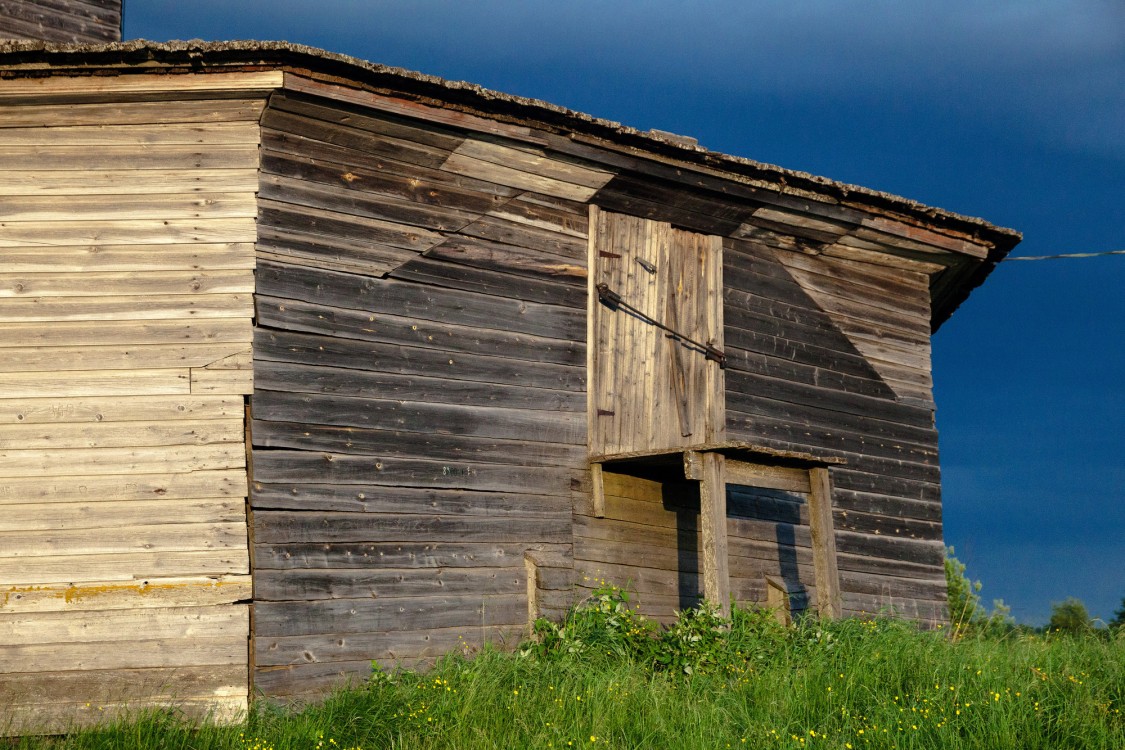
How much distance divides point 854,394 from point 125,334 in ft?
25.4

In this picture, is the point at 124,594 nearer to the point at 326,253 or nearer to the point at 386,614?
the point at 386,614

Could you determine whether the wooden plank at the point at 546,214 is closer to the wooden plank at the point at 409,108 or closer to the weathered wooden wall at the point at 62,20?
the wooden plank at the point at 409,108

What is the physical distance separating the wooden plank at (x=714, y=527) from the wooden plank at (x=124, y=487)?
378 cm

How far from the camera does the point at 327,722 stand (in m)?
8.09

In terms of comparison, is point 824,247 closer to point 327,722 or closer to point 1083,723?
point 1083,723

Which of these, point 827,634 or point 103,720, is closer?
point 103,720

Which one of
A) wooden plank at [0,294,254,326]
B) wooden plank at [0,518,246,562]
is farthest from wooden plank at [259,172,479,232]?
wooden plank at [0,518,246,562]

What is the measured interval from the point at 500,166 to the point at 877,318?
524 cm

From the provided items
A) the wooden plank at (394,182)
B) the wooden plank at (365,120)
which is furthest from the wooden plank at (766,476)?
the wooden plank at (365,120)

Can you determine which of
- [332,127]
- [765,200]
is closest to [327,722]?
[332,127]

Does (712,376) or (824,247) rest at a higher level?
(824,247)

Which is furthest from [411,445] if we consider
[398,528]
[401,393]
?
[398,528]

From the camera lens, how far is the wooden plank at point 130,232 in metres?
9.26

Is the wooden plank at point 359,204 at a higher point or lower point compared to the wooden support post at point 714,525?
higher
